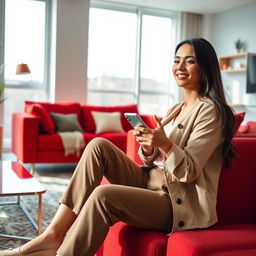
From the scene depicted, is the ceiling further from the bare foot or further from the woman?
the bare foot

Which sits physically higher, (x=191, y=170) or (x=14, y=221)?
(x=191, y=170)

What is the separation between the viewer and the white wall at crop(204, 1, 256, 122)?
6.74 m

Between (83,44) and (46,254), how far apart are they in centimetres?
521

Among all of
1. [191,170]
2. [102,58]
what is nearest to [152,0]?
[102,58]

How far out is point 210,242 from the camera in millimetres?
1384

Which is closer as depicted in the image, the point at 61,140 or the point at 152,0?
the point at 61,140

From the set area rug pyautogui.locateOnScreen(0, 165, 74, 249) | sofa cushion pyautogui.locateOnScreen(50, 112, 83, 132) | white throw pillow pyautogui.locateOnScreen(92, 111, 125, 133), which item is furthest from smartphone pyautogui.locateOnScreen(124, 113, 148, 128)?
white throw pillow pyautogui.locateOnScreen(92, 111, 125, 133)

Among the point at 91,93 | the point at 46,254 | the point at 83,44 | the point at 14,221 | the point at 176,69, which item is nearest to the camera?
the point at 46,254

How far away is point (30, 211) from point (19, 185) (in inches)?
28.2

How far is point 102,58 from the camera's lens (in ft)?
23.4

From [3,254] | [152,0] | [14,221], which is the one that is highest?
[152,0]

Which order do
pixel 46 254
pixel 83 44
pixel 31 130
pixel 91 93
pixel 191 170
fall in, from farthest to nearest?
pixel 91 93
pixel 83 44
pixel 31 130
pixel 46 254
pixel 191 170

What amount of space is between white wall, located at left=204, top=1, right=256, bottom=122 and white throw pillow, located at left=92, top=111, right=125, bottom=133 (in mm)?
2578

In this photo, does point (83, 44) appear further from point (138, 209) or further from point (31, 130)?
point (138, 209)
